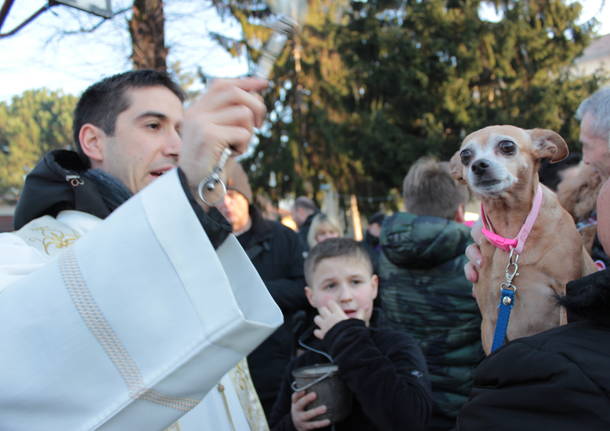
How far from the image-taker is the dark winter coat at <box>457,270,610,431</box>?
102 centimetres

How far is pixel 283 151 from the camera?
62.6ft

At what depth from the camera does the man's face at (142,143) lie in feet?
5.73

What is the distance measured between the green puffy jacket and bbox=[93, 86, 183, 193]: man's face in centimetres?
170

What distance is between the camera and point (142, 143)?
175 cm

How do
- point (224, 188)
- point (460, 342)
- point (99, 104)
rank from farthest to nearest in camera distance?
point (460, 342)
point (99, 104)
point (224, 188)

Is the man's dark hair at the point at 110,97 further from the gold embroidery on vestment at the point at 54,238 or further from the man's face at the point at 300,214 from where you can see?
the man's face at the point at 300,214

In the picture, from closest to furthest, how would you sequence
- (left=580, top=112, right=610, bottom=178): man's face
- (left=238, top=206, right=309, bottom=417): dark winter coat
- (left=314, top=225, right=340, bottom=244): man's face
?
(left=580, top=112, right=610, bottom=178): man's face
(left=238, top=206, right=309, bottom=417): dark winter coat
(left=314, top=225, right=340, bottom=244): man's face

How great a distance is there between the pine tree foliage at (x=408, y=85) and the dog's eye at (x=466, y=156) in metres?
14.0

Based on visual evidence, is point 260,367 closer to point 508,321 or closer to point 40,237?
point 508,321

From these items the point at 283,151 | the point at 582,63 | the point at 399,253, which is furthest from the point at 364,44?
the point at 399,253

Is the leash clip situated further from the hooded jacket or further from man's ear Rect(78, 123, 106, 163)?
man's ear Rect(78, 123, 106, 163)

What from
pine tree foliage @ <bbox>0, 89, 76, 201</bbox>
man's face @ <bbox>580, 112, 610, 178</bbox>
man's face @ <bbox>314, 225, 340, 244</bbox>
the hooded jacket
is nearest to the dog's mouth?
man's face @ <bbox>580, 112, 610, 178</bbox>

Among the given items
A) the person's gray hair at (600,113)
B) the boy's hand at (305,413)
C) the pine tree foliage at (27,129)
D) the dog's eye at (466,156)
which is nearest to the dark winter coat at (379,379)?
the boy's hand at (305,413)

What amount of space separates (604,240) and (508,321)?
31.6 inches
